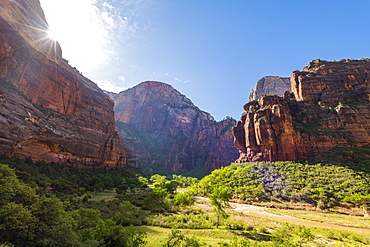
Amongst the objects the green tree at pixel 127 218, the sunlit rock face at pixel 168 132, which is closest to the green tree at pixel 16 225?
the green tree at pixel 127 218

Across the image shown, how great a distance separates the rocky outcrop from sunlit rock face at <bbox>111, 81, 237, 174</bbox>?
3701cm

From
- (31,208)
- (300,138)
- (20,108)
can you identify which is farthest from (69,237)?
(300,138)

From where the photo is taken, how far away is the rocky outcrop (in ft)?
461

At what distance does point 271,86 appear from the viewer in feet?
469

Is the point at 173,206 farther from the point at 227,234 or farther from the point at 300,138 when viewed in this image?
the point at 300,138

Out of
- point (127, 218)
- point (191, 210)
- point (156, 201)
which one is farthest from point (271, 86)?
point (127, 218)

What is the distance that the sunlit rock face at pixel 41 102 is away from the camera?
134ft

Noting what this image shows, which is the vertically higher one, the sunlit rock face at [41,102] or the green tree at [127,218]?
the sunlit rock face at [41,102]

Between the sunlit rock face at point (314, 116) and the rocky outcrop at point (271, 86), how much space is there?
227 ft

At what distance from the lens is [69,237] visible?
339 inches

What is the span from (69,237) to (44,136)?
160 ft

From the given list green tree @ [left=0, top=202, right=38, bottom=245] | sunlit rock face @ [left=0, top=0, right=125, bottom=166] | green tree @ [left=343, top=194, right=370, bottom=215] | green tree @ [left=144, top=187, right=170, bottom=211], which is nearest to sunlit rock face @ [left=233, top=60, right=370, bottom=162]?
green tree @ [left=343, top=194, right=370, bottom=215]

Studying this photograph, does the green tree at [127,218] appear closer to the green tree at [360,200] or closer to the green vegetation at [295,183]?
the green vegetation at [295,183]

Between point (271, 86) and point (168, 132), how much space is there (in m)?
97.4
